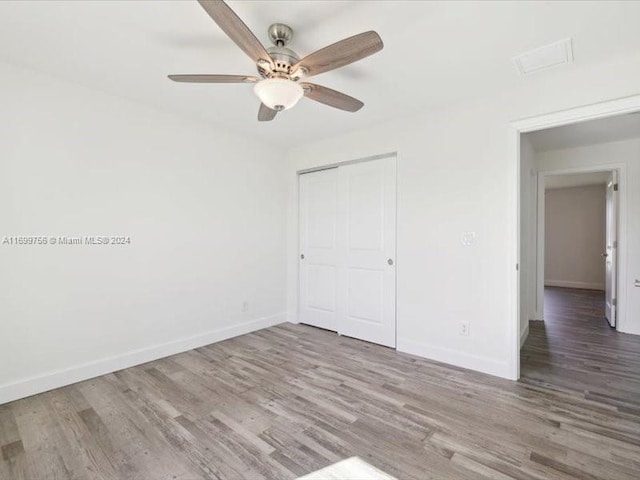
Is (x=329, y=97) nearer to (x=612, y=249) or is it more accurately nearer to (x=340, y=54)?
(x=340, y=54)

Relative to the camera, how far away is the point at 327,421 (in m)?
2.04

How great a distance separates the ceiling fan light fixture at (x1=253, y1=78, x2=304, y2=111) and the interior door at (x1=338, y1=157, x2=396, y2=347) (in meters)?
1.81

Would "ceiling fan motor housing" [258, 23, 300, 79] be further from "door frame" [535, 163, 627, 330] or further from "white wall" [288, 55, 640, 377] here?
"door frame" [535, 163, 627, 330]

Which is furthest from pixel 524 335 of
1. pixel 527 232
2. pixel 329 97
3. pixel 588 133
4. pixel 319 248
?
pixel 329 97

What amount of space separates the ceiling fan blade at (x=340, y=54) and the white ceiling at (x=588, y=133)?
2.67 m

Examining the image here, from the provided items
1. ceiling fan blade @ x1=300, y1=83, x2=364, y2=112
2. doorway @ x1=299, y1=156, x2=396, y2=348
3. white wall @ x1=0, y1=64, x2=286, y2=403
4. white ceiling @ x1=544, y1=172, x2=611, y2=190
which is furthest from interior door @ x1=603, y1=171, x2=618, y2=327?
white wall @ x1=0, y1=64, x2=286, y2=403

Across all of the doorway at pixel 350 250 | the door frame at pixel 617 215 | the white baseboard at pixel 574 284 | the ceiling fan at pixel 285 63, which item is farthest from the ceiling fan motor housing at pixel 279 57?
the white baseboard at pixel 574 284

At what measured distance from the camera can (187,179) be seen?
3289 millimetres

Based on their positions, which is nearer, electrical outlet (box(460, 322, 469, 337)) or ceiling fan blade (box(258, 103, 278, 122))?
ceiling fan blade (box(258, 103, 278, 122))

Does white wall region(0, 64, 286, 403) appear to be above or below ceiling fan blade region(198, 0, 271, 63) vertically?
below

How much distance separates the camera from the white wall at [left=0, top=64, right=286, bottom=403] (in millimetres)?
2326

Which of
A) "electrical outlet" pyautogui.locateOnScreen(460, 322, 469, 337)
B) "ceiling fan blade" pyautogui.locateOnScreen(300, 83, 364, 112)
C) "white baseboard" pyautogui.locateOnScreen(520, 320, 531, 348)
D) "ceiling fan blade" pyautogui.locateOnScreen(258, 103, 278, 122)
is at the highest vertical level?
"ceiling fan blade" pyautogui.locateOnScreen(300, 83, 364, 112)

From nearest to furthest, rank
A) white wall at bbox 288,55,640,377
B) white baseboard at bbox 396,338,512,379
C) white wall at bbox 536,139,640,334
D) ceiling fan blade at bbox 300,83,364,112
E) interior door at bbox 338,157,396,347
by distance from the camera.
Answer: ceiling fan blade at bbox 300,83,364,112, white wall at bbox 288,55,640,377, white baseboard at bbox 396,338,512,379, interior door at bbox 338,157,396,347, white wall at bbox 536,139,640,334

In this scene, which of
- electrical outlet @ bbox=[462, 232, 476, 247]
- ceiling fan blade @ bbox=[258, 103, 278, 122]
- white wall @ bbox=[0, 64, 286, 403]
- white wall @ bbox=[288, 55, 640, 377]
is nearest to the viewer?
ceiling fan blade @ bbox=[258, 103, 278, 122]
